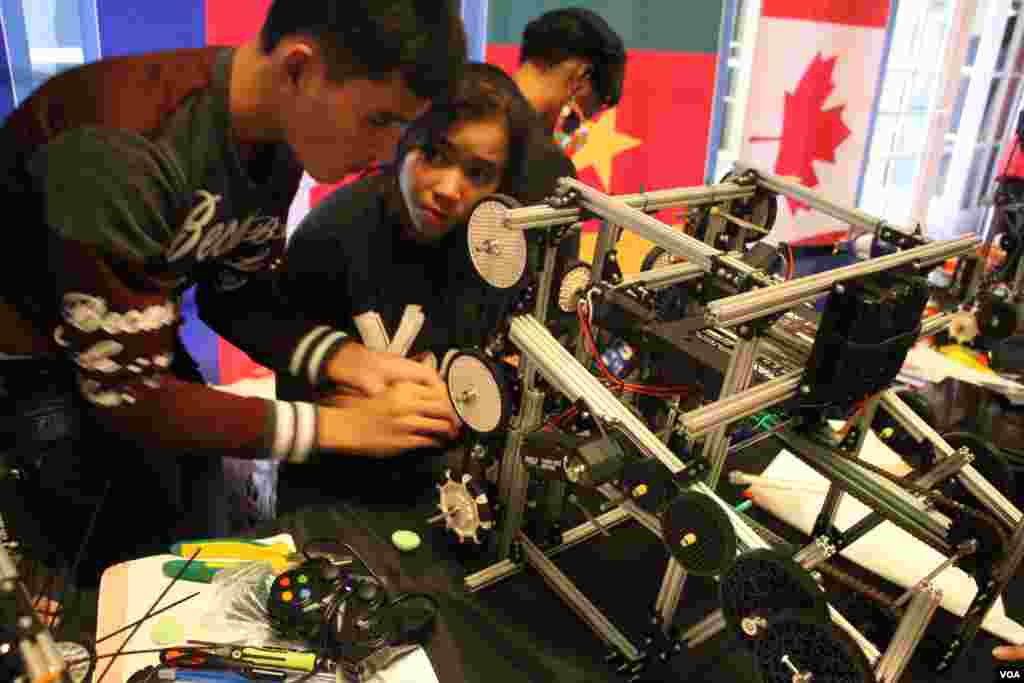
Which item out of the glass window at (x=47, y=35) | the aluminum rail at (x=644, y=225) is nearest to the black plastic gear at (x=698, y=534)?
the aluminum rail at (x=644, y=225)

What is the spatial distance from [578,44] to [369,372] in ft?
3.08

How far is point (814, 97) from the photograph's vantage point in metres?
3.56

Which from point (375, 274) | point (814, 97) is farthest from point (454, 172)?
point (814, 97)

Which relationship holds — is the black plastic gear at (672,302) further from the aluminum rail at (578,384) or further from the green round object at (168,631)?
the green round object at (168,631)

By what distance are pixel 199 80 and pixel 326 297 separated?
70cm

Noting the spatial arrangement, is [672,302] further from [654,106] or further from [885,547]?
[654,106]

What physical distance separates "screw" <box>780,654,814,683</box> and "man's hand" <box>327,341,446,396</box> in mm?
752

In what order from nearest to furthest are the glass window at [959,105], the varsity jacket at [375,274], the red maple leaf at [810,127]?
the varsity jacket at [375,274], the red maple leaf at [810,127], the glass window at [959,105]

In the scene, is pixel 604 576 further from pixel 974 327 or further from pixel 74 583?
pixel 974 327

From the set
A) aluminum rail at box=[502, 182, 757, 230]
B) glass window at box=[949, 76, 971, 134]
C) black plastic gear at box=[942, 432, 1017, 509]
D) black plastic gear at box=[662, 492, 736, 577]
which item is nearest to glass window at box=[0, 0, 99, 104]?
aluminum rail at box=[502, 182, 757, 230]

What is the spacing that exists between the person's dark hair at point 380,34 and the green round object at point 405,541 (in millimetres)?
766

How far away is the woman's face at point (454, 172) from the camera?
59.9 inches

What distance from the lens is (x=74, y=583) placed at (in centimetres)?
119

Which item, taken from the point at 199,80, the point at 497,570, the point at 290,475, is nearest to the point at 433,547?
the point at 497,570
